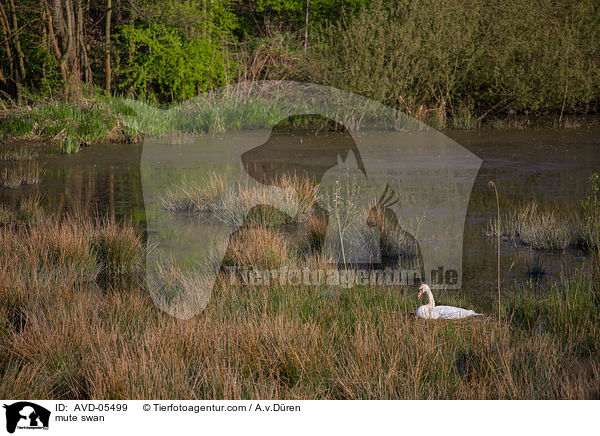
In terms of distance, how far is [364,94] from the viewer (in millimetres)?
22062

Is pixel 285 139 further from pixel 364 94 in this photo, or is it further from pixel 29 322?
pixel 29 322

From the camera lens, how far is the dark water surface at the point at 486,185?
24.0ft

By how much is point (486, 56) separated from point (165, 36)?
31.5 ft

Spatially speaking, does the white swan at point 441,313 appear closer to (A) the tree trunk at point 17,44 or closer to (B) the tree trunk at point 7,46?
(B) the tree trunk at point 7,46

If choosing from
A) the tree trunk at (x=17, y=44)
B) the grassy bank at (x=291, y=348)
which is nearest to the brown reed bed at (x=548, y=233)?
the grassy bank at (x=291, y=348)

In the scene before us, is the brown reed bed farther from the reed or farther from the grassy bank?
the reed

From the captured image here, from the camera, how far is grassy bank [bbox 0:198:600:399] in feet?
12.8

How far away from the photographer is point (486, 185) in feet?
41.1

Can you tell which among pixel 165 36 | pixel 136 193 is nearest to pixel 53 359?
pixel 136 193
